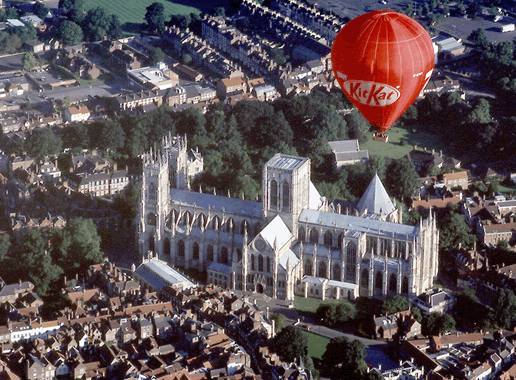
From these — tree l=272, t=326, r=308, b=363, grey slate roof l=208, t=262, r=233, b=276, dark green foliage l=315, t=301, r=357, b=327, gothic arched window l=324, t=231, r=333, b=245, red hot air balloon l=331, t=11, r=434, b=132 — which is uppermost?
red hot air balloon l=331, t=11, r=434, b=132

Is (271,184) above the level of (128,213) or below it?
above

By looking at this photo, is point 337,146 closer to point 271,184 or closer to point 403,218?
point 403,218

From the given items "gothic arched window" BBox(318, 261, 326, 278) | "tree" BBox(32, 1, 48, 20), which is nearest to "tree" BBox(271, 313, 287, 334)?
"gothic arched window" BBox(318, 261, 326, 278)

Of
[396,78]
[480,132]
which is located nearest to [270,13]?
[480,132]

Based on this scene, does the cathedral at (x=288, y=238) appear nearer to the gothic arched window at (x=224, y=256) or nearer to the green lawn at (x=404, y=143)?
the gothic arched window at (x=224, y=256)

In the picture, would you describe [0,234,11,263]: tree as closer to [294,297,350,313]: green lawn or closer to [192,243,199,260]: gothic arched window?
[192,243,199,260]: gothic arched window

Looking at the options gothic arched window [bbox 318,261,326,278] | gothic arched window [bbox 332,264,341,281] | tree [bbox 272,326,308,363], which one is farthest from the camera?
gothic arched window [bbox 318,261,326,278]
